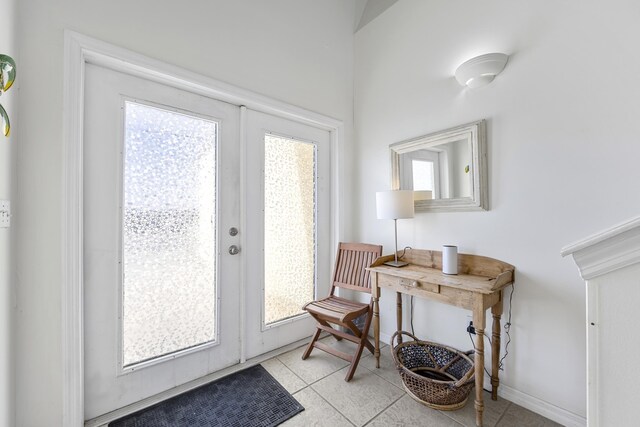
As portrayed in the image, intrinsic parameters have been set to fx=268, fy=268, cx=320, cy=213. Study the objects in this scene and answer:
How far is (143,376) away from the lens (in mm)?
1723

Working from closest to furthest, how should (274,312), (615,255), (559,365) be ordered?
(615,255) → (559,365) → (274,312)

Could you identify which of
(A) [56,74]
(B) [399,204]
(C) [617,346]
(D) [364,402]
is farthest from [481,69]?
(A) [56,74]

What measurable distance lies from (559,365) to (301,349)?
5.86ft

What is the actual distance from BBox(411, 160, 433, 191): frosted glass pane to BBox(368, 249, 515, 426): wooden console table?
0.53m

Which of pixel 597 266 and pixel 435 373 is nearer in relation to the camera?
pixel 597 266

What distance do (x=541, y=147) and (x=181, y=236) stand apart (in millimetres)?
2394

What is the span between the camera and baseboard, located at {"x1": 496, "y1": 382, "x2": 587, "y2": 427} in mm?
1498

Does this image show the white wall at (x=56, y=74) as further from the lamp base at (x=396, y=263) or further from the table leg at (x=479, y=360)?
the table leg at (x=479, y=360)

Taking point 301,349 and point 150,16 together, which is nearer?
point 150,16

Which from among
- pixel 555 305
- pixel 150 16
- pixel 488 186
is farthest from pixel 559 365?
pixel 150 16

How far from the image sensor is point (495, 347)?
1720 mm

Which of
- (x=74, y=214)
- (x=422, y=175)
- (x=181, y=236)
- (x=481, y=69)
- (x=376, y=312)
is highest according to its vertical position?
(x=481, y=69)

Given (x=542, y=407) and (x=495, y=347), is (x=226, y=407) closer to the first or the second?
(x=495, y=347)

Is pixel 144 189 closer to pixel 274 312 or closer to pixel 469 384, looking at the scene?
pixel 274 312
